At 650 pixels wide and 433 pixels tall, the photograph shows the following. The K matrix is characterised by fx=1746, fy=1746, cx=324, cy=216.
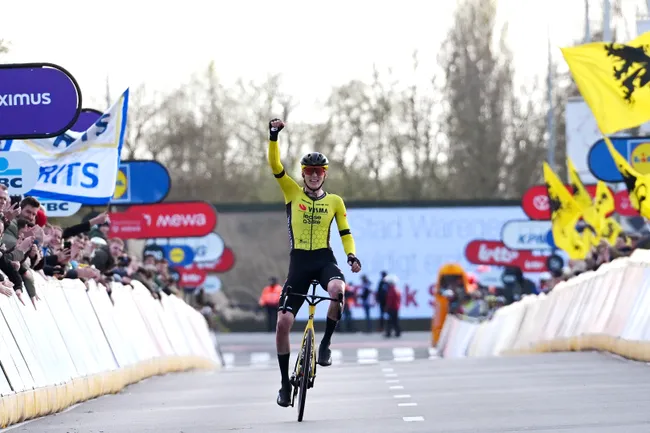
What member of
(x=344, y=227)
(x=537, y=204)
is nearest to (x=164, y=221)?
(x=537, y=204)

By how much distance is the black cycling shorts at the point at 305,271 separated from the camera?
14000 mm

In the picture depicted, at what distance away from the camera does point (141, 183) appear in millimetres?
26719

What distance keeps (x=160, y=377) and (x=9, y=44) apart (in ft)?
41.9

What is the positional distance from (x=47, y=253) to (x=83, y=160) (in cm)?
384

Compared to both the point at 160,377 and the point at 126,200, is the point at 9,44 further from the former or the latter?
the point at 160,377

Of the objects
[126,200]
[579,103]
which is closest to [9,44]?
[126,200]

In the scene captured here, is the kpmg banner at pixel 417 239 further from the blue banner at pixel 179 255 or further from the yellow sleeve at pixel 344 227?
the yellow sleeve at pixel 344 227

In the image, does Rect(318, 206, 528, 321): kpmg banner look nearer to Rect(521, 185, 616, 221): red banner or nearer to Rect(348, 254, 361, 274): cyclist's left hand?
Rect(521, 185, 616, 221): red banner

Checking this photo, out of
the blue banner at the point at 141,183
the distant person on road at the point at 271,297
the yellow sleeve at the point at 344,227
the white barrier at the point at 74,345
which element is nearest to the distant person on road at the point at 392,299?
the distant person on road at the point at 271,297

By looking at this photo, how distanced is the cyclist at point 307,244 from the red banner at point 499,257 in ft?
92.8

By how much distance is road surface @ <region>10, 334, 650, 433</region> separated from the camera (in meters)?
12.3

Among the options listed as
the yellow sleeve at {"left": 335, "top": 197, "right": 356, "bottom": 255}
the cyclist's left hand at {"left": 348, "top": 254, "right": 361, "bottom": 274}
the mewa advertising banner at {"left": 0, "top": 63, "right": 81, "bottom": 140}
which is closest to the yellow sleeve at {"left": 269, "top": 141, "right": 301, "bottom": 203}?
the yellow sleeve at {"left": 335, "top": 197, "right": 356, "bottom": 255}

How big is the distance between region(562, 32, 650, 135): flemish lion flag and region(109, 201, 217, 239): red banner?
9619mm

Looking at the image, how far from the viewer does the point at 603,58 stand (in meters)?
21.9
